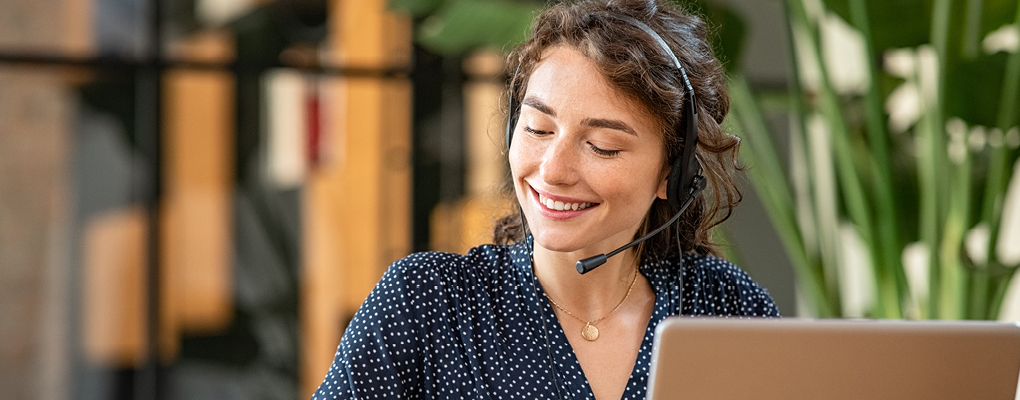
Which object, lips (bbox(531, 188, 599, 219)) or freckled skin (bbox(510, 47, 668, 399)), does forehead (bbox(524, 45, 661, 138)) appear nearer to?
freckled skin (bbox(510, 47, 668, 399))

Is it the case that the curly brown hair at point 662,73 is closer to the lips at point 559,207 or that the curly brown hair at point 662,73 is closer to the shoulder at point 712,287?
the shoulder at point 712,287

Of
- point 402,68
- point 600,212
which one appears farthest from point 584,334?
→ point 402,68

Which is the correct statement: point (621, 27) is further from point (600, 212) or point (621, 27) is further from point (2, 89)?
point (2, 89)

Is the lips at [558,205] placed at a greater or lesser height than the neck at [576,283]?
greater

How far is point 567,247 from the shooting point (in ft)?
3.73

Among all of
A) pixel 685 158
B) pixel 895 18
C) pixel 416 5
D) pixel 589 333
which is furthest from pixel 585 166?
pixel 416 5

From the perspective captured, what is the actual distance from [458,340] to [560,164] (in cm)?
26

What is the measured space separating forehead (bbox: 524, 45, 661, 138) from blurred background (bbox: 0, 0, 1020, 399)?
978 millimetres

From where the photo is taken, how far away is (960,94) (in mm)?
1870

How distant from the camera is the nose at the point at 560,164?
1.11 metres

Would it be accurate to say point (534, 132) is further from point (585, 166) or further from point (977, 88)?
point (977, 88)

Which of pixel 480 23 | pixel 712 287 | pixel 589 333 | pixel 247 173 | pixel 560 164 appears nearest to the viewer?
pixel 560 164

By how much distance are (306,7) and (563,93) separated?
2.06 metres

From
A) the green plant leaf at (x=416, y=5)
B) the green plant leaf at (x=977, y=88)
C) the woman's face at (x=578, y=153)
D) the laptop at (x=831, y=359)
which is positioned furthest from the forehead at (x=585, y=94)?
the green plant leaf at (x=416, y=5)
